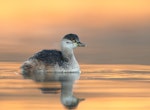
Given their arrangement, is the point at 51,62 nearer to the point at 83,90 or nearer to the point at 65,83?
the point at 65,83

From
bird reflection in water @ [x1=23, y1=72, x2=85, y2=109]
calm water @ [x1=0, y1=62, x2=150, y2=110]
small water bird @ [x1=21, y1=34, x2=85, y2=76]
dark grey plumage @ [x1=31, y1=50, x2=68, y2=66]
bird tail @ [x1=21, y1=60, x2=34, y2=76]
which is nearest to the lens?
calm water @ [x1=0, y1=62, x2=150, y2=110]

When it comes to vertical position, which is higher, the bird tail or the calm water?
the bird tail

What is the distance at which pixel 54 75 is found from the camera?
2134 cm

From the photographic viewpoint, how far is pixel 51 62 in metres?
22.5

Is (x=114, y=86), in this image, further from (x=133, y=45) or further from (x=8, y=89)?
(x=133, y=45)

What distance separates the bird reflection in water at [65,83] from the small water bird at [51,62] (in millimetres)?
304

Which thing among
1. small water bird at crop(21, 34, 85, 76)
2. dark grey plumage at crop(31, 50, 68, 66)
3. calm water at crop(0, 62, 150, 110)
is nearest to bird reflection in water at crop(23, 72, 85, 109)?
calm water at crop(0, 62, 150, 110)

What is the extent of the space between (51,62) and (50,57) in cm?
21

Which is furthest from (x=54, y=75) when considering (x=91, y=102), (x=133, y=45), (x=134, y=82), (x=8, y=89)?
(x=133, y=45)

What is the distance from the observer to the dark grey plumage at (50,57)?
22.5 metres

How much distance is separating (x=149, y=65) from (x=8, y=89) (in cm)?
678

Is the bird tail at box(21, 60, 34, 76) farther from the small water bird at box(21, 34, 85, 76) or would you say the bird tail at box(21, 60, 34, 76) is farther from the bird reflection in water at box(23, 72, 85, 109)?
the bird reflection in water at box(23, 72, 85, 109)

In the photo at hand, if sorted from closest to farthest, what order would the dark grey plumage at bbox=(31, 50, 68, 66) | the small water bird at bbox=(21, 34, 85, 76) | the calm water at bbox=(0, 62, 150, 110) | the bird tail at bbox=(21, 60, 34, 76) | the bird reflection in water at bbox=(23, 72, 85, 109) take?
the calm water at bbox=(0, 62, 150, 110) → the bird reflection in water at bbox=(23, 72, 85, 109) → the bird tail at bbox=(21, 60, 34, 76) → the small water bird at bbox=(21, 34, 85, 76) → the dark grey plumage at bbox=(31, 50, 68, 66)

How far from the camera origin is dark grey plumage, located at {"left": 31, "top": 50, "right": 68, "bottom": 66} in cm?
2247
